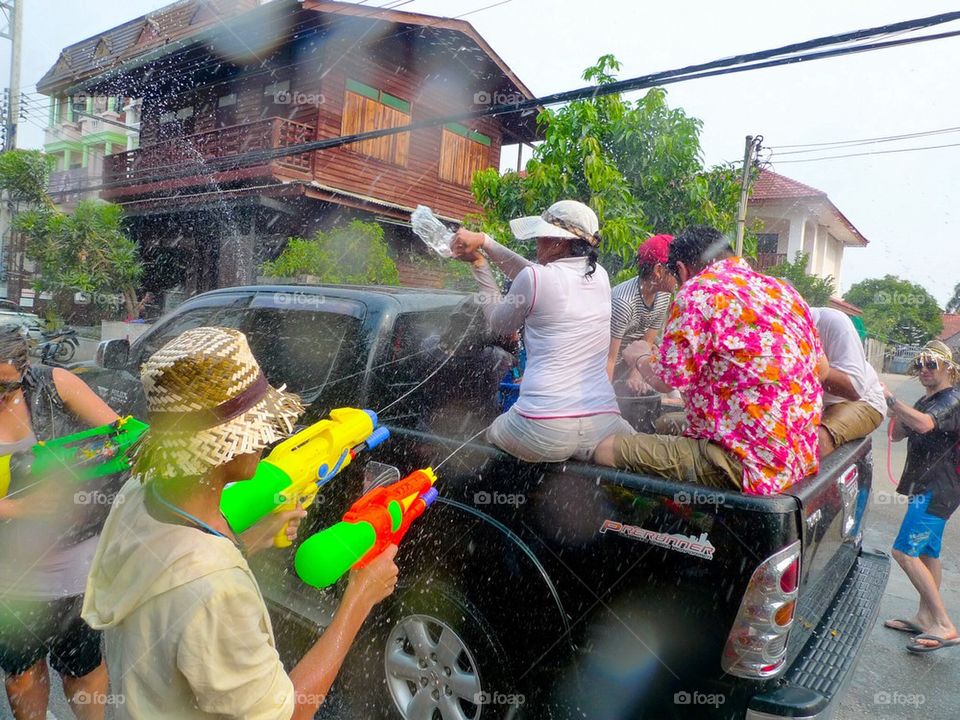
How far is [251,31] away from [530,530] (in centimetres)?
1551

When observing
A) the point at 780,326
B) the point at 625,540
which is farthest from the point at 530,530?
the point at 780,326

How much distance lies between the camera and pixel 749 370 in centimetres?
235

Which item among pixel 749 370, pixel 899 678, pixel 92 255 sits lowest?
pixel 899 678

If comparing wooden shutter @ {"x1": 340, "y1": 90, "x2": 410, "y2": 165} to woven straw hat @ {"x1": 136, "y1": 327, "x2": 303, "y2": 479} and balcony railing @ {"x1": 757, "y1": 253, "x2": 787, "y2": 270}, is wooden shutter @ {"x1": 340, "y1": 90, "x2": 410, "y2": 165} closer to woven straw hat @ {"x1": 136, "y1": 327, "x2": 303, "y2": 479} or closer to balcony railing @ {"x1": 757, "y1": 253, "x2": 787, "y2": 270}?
balcony railing @ {"x1": 757, "y1": 253, "x2": 787, "y2": 270}

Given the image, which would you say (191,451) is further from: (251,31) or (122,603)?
(251,31)

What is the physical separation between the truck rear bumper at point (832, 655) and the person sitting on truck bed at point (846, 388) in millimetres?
662

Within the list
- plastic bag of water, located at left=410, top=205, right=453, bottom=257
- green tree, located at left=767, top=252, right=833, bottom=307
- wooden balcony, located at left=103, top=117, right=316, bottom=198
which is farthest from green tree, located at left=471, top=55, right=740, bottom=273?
green tree, located at left=767, top=252, right=833, bottom=307

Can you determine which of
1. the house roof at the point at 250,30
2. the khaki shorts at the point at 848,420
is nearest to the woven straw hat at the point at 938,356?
the khaki shorts at the point at 848,420

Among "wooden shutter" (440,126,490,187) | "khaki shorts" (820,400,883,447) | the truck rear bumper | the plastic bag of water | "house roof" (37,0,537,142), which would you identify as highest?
"house roof" (37,0,537,142)

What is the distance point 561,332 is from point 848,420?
56.4 inches

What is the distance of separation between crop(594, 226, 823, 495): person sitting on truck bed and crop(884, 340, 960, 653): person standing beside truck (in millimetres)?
1930

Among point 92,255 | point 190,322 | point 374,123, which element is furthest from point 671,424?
point 92,255

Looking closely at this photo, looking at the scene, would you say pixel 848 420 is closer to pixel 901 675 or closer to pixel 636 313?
pixel 636 313

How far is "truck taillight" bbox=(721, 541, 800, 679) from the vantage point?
1948 millimetres
